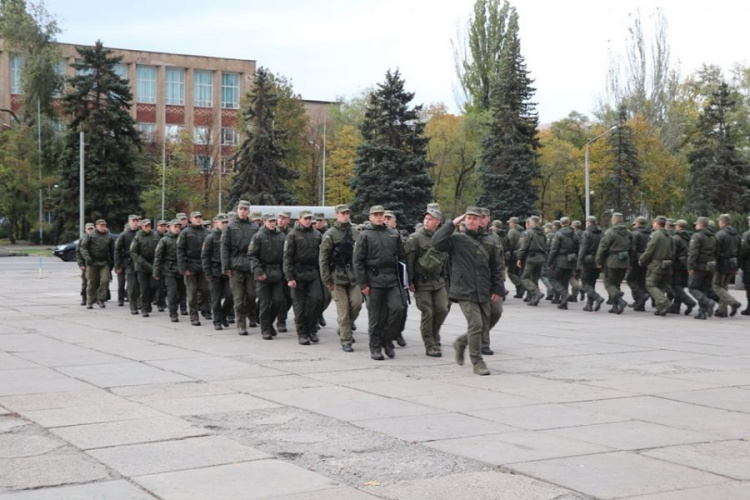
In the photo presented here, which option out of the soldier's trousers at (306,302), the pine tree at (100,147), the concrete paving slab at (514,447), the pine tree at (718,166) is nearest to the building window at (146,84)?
the pine tree at (100,147)

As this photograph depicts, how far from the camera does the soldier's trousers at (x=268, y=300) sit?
15.5 m

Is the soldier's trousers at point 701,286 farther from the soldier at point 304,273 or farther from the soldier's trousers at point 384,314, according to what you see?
the soldier's trousers at point 384,314

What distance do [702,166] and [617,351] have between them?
164 feet

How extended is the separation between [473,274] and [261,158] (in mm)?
48619

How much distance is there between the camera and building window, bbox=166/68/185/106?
95562 millimetres

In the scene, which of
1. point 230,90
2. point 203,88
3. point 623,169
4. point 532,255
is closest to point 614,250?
point 532,255

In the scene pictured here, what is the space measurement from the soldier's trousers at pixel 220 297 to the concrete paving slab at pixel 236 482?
1039 cm

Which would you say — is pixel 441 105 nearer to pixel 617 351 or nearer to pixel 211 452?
pixel 617 351

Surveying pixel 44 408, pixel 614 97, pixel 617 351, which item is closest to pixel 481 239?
pixel 617 351

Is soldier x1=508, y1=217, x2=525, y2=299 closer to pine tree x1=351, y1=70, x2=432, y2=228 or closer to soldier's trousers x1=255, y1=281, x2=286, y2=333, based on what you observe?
soldier's trousers x1=255, y1=281, x2=286, y2=333

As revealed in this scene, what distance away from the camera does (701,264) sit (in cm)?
1945

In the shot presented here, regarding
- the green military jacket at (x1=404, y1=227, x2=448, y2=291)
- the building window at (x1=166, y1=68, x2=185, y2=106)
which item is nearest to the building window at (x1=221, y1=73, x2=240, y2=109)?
the building window at (x1=166, y1=68, x2=185, y2=106)

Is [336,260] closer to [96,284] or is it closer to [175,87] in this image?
[96,284]

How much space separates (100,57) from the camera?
2490 inches
